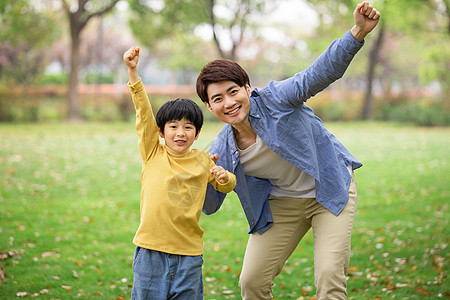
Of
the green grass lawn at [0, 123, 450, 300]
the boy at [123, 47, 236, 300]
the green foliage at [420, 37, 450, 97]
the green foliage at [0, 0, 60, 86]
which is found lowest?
the green grass lawn at [0, 123, 450, 300]

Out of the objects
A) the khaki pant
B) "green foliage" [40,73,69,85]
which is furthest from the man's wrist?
"green foliage" [40,73,69,85]

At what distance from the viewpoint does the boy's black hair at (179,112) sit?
10.6ft

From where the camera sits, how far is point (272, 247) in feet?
12.5

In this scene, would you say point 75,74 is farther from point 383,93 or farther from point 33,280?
point 33,280

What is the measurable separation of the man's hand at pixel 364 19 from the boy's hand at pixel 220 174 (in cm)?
108

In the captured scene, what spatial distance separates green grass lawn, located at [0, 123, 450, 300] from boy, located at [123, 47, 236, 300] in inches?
95.3

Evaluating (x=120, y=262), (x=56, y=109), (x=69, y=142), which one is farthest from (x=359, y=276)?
(x=56, y=109)

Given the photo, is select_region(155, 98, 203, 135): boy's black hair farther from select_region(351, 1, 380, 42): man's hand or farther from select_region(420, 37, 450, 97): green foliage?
select_region(420, 37, 450, 97): green foliage

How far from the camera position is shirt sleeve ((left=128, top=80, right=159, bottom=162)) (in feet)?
10.5

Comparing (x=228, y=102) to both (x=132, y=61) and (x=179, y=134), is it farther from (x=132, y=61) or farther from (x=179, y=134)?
(x=132, y=61)

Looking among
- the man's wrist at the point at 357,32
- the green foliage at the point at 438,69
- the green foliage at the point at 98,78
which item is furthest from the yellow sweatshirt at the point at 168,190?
the green foliage at the point at 98,78

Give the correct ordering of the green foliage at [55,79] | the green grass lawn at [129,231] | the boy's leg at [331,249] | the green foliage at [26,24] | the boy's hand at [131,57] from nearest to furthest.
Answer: the boy's hand at [131,57]
the boy's leg at [331,249]
the green grass lawn at [129,231]
the green foliage at [26,24]
the green foliage at [55,79]

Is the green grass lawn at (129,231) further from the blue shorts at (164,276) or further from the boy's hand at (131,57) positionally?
the boy's hand at (131,57)

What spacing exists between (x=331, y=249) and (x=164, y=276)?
1.06 m
